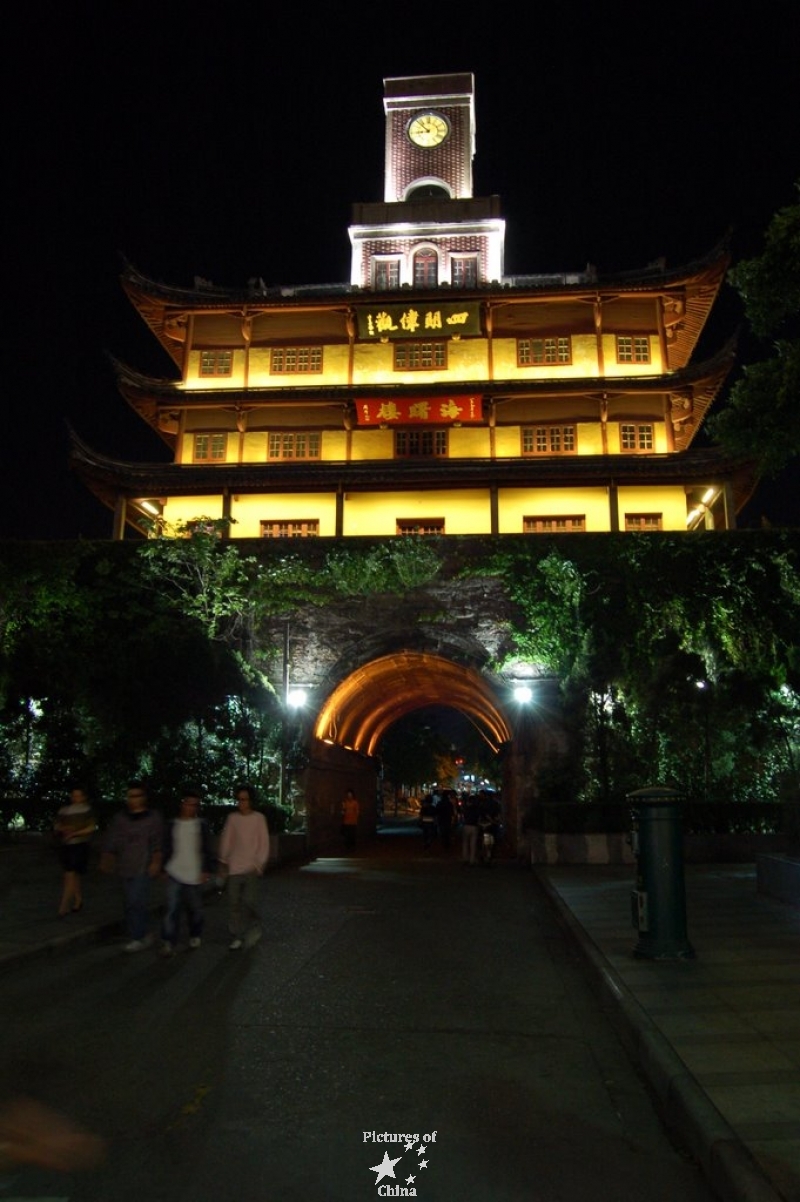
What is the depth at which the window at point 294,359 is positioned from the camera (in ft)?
96.9

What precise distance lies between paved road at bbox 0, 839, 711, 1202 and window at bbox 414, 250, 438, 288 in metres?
25.9

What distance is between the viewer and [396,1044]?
5578 millimetres

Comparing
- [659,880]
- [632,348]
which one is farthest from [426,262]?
[659,880]

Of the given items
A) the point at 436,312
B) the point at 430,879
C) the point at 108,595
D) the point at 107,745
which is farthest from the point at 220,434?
the point at 430,879

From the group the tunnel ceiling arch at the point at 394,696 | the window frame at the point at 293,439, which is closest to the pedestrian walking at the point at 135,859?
the tunnel ceiling arch at the point at 394,696

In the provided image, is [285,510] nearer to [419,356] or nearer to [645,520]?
[419,356]

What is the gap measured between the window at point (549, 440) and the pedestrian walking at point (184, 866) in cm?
2199

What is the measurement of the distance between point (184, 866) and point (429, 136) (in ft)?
107

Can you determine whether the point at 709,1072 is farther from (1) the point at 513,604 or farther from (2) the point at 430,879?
(1) the point at 513,604

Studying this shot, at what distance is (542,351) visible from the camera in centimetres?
2919

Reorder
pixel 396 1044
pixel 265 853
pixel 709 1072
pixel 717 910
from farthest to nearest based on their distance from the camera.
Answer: pixel 717 910 < pixel 265 853 < pixel 396 1044 < pixel 709 1072

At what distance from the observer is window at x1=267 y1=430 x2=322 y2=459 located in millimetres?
29094

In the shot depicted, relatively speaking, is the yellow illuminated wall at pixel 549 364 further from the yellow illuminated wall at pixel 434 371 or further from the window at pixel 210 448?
the window at pixel 210 448

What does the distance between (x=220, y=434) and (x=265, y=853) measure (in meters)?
22.2
